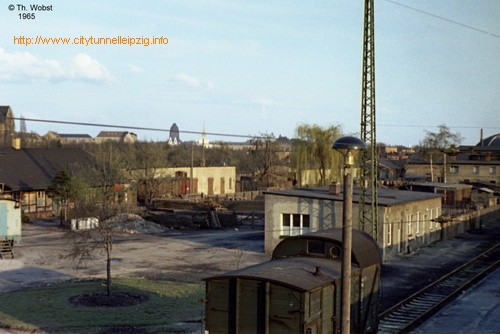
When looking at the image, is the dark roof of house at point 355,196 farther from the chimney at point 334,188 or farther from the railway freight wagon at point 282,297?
the railway freight wagon at point 282,297

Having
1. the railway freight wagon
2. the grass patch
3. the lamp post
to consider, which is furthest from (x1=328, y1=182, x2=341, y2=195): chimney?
the lamp post

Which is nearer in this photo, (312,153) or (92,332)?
(92,332)

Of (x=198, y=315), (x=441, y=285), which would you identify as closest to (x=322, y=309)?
(x=198, y=315)

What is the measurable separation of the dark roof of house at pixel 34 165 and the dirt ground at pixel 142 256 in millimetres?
5998

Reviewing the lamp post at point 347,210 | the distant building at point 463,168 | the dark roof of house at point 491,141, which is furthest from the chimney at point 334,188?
the dark roof of house at point 491,141

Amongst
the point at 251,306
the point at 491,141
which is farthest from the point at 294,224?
the point at 491,141

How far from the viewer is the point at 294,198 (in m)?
34.7

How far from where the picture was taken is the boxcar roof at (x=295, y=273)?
14.1m

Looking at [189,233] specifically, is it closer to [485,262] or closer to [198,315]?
[485,262]

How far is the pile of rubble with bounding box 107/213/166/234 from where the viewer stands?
44938mm

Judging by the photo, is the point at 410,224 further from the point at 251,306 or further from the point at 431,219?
the point at 251,306

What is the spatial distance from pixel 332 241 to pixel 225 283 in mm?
3829

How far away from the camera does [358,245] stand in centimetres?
1744

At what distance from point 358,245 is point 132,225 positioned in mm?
30764
